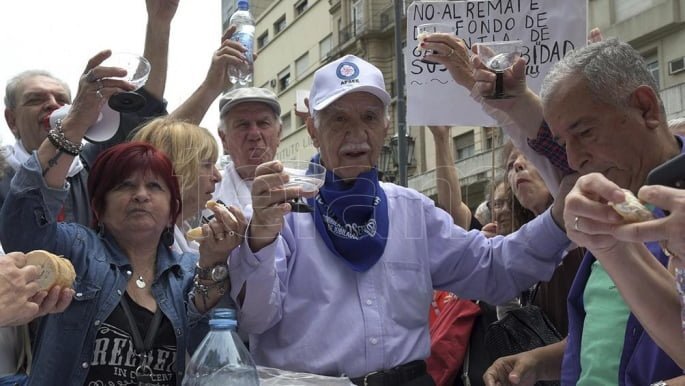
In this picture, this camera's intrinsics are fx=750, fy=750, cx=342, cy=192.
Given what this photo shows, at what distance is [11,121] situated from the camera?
12.3 feet

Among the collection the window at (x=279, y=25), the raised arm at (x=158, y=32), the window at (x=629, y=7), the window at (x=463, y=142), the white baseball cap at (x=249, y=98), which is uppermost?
the window at (x=279, y=25)

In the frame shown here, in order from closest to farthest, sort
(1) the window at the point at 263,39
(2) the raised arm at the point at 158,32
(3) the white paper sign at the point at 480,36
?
1. (3) the white paper sign at the point at 480,36
2. (2) the raised arm at the point at 158,32
3. (1) the window at the point at 263,39

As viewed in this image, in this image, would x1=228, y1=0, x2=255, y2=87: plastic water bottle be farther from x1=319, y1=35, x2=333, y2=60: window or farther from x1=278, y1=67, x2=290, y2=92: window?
x1=278, y1=67, x2=290, y2=92: window

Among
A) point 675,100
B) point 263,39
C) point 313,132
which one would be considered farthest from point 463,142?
point 263,39

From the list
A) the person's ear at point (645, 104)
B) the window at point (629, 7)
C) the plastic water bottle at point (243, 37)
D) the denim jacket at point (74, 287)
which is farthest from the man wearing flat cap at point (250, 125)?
the window at point (629, 7)

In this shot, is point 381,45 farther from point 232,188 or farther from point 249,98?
point 232,188

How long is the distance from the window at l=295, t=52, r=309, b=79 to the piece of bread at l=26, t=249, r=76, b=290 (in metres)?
30.1

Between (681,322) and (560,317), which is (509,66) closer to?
(560,317)

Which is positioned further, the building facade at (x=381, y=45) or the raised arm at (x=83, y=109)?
the building facade at (x=381, y=45)

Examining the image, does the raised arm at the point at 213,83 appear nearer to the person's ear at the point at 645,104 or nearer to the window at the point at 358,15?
the person's ear at the point at 645,104

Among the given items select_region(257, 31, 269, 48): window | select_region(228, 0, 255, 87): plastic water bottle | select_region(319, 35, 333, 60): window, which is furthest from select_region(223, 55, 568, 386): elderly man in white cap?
select_region(257, 31, 269, 48): window

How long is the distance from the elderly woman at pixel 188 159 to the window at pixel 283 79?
30461 mm

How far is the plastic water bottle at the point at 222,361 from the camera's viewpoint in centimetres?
193

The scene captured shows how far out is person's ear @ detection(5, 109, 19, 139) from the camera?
12.1 ft
